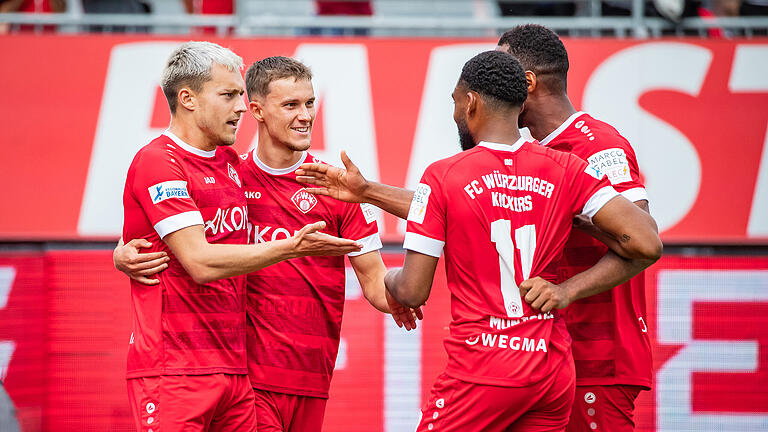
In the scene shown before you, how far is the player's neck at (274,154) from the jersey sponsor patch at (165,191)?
0.73 meters

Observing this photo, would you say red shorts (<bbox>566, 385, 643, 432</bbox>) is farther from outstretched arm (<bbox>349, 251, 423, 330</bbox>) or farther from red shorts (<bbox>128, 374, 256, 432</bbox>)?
red shorts (<bbox>128, 374, 256, 432</bbox>)

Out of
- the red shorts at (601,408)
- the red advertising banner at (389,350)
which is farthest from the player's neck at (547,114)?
the red advertising banner at (389,350)

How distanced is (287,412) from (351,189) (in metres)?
1.12

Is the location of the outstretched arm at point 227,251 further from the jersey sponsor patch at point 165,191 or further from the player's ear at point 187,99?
the player's ear at point 187,99

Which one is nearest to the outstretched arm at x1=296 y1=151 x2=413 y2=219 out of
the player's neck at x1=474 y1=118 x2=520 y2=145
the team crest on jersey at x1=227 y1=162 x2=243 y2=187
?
the team crest on jersey at x1=227 y1=162 x2=243 y2=187

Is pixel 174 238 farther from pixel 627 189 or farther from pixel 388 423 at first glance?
pixel 388 423

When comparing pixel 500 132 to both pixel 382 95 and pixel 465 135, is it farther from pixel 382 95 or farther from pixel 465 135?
pixel 382 95

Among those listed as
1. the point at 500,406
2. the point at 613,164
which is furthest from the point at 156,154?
the point at 613,164

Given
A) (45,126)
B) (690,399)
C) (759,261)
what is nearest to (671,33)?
(759,261)

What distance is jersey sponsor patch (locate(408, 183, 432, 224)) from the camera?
3.30 m

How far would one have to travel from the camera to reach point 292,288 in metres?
4.08

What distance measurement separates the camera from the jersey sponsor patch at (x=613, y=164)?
3705 mm

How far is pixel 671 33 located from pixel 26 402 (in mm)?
6264

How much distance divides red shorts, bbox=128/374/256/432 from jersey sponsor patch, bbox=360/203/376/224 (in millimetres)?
1043
